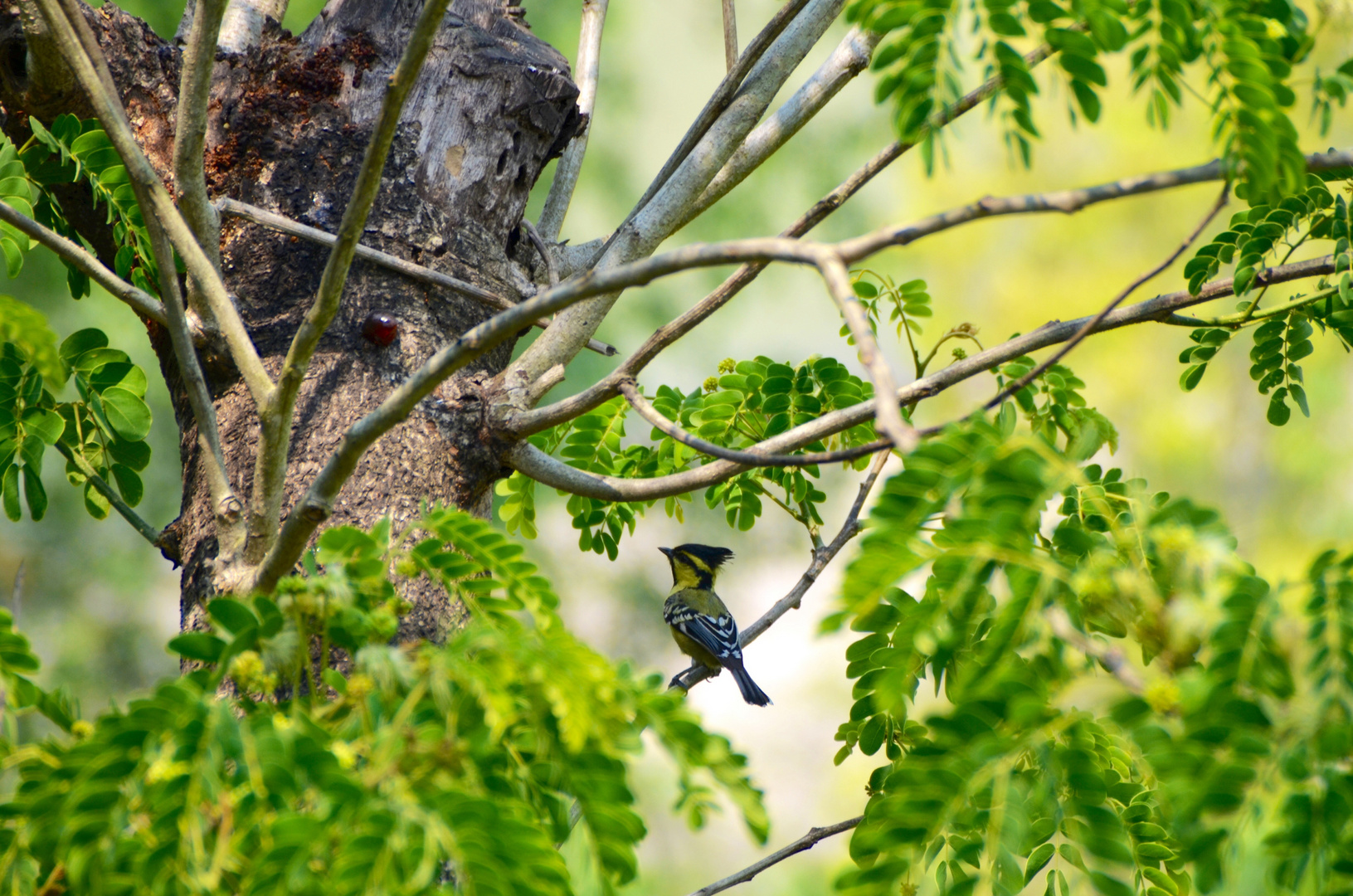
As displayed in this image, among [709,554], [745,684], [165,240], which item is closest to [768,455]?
[165,240]

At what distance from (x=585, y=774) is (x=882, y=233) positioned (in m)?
0.57

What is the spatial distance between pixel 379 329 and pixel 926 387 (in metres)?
0.95

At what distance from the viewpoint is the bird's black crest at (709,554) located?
14.7 ft

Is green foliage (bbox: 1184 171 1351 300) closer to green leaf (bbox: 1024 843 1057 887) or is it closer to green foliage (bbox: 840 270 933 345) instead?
green foliage (bbox: 840 270 933 345)

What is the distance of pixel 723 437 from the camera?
2125mm

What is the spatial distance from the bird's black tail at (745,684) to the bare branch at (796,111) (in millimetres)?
2329

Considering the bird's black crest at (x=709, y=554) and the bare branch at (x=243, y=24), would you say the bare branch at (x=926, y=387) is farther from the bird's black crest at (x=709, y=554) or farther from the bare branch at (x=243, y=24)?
the bird's black crest at (x=709, y=554)

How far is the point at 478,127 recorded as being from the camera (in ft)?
6.69

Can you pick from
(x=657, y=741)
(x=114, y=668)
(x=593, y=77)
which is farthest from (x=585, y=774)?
(x=114, y=668)

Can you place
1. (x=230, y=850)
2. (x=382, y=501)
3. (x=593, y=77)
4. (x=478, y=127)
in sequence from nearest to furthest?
(x=230, y=850) → (x=382, y=501) → (x=478, y=127) → (x=593, y=77)

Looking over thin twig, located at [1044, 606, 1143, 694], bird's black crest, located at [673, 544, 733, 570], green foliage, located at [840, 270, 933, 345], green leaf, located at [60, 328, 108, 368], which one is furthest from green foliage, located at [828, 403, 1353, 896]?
bird's black crest, located at [673, 544, 733, 570]

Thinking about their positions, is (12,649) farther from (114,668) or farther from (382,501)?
(114,668)

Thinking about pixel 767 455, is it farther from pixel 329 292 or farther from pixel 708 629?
pixel 708 629

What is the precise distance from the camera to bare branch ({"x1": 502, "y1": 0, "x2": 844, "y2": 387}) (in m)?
1.89
